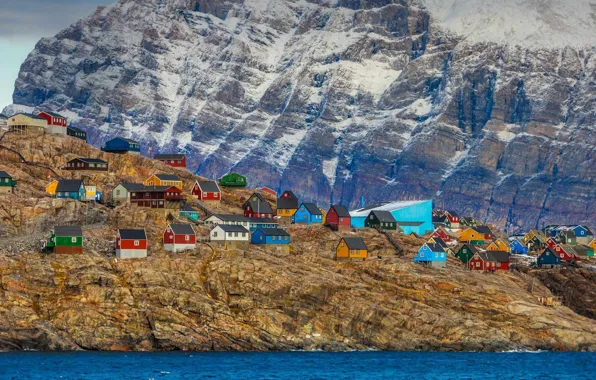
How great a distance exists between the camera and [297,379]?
198125 mm

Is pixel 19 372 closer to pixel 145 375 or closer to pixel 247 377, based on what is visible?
pixel 145 375

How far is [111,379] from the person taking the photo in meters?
193

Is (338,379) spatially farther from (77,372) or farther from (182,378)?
(77,372)

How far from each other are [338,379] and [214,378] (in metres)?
17.0

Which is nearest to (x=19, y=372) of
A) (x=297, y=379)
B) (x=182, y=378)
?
(x=182, y=378)

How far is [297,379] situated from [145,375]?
20652 millimetres

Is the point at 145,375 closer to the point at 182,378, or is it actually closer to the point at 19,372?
the point at 182,378

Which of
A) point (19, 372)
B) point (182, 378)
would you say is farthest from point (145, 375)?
point (19, 372)

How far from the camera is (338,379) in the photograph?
199 meters

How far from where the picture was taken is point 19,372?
19850 cm

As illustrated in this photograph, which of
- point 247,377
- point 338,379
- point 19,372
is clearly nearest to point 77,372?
point 19,372

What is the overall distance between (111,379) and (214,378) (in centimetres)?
1414

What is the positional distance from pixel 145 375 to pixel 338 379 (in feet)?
86.4

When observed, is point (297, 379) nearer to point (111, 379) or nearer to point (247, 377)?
point (247, 377)
